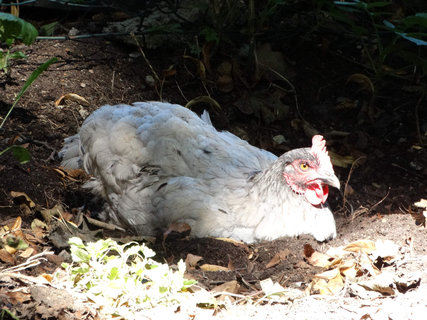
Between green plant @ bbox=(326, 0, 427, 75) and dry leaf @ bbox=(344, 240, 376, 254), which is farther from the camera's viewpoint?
green plant @ bbox=(326, 0, 427, 75)

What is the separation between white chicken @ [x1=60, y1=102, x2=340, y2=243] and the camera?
13.5ft

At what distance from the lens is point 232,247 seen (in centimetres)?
395

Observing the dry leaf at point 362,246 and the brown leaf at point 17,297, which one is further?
the dry leaf at point 362,246

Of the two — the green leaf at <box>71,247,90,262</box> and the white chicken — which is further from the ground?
the green leaf at <box>71,247,90,262</box>

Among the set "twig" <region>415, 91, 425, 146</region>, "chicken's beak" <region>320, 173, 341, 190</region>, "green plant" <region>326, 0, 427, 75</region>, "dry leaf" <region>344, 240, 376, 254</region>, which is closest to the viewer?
"dry leaf" <region>344, 240, 376, 254</region>

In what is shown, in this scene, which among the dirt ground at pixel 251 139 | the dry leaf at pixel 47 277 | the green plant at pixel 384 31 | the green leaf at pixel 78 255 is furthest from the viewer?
the green plant at pixel 384 31

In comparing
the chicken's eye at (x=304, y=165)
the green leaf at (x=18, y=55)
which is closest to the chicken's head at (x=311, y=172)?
the chicken's eye at (x=304, y=165)

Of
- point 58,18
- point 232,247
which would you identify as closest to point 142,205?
point 232,247

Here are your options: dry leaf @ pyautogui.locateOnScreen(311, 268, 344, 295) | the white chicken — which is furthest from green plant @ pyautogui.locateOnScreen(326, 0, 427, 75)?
dry leaf @ pyautogui.locateOnScreen(311, 268, 344, 295)

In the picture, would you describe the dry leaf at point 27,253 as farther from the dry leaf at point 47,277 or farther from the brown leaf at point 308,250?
the brown leaf at point 308,250

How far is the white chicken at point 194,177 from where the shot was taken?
4102 millimetres

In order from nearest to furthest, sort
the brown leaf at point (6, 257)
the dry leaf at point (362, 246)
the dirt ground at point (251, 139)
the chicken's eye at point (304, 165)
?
the brown leaf at point (6, 257)
the dry leaf at point (362, 246)
the dirt ground at point (251, 139)
the chicken's eye at point (304, 165)

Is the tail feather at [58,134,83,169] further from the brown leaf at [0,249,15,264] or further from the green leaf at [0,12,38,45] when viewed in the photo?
the brown leaf at [0,249,15,264]

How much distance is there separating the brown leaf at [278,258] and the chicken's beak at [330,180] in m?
0.51
